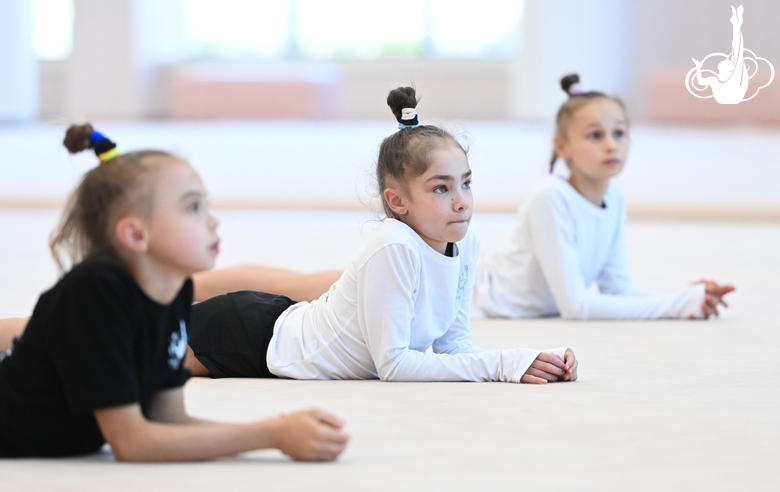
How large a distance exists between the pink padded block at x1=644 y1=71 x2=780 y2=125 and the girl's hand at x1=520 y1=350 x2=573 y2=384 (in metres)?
11.7

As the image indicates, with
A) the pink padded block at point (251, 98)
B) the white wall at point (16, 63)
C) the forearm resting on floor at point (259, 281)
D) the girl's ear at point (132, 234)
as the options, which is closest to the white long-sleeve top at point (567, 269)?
the forearm resting on floor at point (259, 281)

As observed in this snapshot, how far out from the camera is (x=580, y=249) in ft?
11.7

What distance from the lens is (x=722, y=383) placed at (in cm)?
237

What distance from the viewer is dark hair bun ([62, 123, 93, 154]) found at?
5.76 feet

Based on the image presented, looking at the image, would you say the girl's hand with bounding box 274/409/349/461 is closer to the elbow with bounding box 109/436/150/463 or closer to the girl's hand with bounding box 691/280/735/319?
the elbow with bounding box 109/436/150/463

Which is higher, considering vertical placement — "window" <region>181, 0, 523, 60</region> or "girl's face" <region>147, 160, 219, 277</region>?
"window" <region>181, 0, 523, 60</region>

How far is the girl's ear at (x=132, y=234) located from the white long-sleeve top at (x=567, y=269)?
206 centimetres

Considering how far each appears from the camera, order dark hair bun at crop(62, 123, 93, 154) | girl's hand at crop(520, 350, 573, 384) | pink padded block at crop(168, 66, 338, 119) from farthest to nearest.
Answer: pink padded block at crop(168, 66, 338, 119) < girl's hand at crop(520, 350, 573, 384) < dark hair bun at crop(62, 123, 93, 154)

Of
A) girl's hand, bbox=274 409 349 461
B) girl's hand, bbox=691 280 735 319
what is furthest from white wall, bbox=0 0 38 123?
girl's hand, bbox=274 409 349 461

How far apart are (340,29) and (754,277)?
13.2 meters

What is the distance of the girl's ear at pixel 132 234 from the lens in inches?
62.3

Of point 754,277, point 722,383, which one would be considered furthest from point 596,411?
point 754,277

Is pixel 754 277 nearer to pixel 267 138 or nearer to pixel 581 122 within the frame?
pixel 581 122

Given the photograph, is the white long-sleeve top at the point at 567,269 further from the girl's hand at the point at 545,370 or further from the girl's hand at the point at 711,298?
the girl's hand at the point at 545,370
